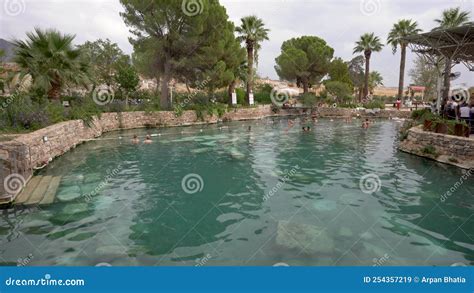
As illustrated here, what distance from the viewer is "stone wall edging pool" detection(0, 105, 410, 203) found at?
9.77 metres

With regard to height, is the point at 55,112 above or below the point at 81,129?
above

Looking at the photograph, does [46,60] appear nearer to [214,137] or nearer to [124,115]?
[124,115]

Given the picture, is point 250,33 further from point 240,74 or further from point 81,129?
point 81,129

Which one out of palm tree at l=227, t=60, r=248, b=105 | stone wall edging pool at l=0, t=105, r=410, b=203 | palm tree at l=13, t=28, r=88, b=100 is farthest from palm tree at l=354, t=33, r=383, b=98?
palm tree at l=13, t=28, r=88, b=100

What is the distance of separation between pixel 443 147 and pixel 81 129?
67.1 feet

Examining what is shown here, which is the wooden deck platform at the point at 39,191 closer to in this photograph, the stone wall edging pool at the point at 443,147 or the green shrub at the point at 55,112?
the green shrub at the point at 55,112

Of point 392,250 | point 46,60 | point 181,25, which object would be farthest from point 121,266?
point 181,25

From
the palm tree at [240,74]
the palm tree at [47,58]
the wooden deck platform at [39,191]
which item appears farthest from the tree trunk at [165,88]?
the wooden deck platform at [39,191]

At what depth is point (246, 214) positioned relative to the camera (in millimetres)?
8375

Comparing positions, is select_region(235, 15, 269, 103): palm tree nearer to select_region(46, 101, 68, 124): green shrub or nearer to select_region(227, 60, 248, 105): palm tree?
select_region(227, 60, 248, 105): palm tree

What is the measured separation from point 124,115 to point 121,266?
77.2 ft

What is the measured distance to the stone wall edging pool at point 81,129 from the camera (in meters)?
9.77

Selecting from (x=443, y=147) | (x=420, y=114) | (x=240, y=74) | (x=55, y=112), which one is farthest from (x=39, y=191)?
(x=240, y=74)

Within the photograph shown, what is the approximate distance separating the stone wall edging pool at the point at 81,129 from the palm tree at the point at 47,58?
284 centimetres
